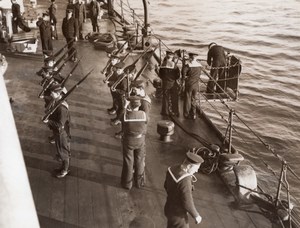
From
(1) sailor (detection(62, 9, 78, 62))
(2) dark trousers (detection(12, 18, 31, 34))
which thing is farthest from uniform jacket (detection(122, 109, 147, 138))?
(2) dark trousers (detection(12, 18, 31, 34))

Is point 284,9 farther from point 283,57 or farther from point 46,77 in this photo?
point 46,77

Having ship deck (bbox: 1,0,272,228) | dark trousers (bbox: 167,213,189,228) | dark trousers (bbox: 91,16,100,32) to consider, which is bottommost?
ship deck (bbox: 1,0,272,228)

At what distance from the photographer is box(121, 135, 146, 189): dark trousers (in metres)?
6.17

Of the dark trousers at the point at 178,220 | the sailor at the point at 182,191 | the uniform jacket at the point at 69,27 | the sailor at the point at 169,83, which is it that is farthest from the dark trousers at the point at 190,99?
the uniform jacket at the point at 69,27

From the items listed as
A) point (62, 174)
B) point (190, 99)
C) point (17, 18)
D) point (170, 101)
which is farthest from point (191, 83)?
point (17, 18)

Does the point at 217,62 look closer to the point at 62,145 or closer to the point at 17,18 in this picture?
the point at 62,145

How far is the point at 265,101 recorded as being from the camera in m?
22.5

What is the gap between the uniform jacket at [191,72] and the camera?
885 centimetres

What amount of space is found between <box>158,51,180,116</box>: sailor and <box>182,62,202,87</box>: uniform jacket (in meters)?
0.22

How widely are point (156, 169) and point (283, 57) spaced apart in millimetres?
25335

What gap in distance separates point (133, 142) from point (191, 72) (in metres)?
3.30

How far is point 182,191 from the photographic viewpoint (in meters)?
4.65

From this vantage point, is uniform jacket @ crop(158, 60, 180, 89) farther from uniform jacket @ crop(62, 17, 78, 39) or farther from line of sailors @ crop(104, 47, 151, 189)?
uniform jacket @ crop(62, 17, 78, 39)

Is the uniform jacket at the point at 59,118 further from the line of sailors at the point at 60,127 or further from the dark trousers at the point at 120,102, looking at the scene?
the dark trousers at the point at 120,102
